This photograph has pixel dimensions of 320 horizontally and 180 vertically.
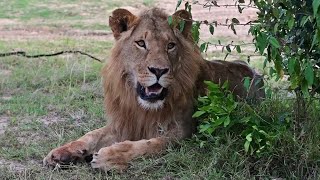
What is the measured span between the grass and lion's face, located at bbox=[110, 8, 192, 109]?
353 millimetres

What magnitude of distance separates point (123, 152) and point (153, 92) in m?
0.41

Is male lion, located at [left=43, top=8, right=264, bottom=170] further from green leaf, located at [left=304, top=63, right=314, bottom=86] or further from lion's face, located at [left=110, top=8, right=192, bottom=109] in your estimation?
green leaf, located at [left=304, top=63, right=314, bottom=86]

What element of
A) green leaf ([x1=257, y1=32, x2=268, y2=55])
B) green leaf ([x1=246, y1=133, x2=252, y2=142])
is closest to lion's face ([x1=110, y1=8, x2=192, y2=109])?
green leaf ([x1=246, y1=133, x2=252, y2=142])

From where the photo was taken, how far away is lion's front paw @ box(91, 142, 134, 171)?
12.1 feet

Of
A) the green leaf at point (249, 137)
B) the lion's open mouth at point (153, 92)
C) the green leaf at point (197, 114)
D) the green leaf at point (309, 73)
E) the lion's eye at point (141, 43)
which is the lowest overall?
the green leaf at point (249, 137)

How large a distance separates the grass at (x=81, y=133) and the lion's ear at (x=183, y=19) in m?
0.66

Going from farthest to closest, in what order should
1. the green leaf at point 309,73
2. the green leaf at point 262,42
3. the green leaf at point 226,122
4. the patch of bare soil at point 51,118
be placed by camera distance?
1. the patch of bare soil at point 51,118
2. the green leaf at point 226,122
3. the green leaf at point 262,42
4. the green leaf at point 309,73

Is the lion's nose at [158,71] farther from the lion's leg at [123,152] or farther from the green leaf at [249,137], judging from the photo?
the green leaf at [249,137]

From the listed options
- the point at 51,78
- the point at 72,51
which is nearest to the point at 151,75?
the point at 51,78

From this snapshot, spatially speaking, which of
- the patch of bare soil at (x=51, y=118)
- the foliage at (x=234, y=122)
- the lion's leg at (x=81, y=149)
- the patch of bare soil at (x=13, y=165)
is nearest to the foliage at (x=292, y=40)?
the foliage at (x=234, y=122)

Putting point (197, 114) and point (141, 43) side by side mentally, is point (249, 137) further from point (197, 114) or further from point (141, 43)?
point (141, 43)

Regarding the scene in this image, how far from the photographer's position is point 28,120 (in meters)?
4.95

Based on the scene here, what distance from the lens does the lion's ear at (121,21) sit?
4.11 m

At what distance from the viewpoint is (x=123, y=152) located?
12.4 ft
